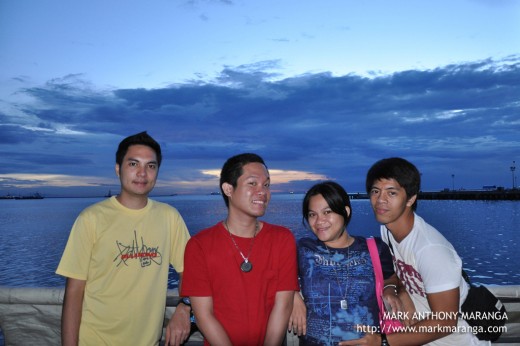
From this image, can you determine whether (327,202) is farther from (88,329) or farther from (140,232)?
(88,329)

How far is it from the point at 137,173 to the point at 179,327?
1.51m

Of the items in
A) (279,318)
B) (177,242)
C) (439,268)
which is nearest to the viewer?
(439,268)

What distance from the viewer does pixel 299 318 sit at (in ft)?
10.8

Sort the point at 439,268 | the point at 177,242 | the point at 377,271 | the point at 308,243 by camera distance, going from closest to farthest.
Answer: the point at 439,268
the point at 377,271
the point at 308,243
the point at 177,242

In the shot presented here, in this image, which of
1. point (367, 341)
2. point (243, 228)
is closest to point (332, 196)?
point (243, 228)

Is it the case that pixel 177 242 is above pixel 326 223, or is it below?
below

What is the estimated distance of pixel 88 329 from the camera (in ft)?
10.8

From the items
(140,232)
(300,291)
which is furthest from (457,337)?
(140,232)

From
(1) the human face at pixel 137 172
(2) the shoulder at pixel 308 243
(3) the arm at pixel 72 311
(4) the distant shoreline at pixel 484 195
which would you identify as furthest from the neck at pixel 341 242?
(4) the distant shoreline at pixel 484 195

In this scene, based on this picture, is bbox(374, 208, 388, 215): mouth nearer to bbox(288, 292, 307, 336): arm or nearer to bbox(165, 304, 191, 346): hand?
bbox(288, 292, 307, 336): arm

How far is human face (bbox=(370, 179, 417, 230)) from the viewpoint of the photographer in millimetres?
3469

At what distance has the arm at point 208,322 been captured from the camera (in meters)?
3.11

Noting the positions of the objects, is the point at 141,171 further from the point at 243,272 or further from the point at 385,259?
the point at 385,259

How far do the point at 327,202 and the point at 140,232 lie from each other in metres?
1.84
